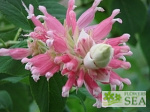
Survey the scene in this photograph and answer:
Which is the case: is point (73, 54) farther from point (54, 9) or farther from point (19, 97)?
point (19, 97)

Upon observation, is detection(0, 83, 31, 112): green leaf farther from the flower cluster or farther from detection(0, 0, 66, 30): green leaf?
the flower cluster

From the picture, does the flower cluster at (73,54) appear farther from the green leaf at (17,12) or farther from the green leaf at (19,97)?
the green leaf at (19,97)

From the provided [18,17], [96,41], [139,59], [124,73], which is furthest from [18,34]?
[139,59]

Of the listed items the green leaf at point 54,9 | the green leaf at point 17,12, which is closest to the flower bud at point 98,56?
the green leaf at point 17,12

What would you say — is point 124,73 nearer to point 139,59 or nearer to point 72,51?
point 139,59

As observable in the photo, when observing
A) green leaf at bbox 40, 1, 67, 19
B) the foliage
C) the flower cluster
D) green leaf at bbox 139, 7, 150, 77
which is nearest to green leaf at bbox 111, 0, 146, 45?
the foliage

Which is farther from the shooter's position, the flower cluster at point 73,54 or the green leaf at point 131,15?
the green leaf at point 131,15
